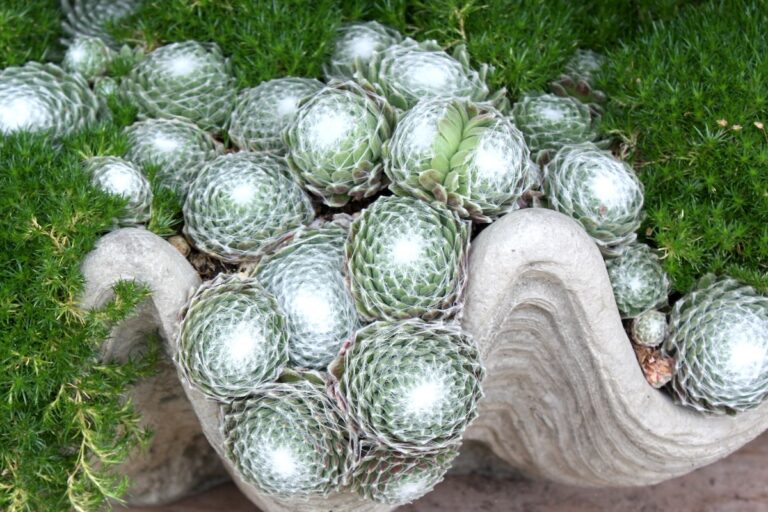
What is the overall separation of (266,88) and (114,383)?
1.67ft

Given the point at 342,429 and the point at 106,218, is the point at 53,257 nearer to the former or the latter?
the point at 106,218

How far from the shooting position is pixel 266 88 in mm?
1323

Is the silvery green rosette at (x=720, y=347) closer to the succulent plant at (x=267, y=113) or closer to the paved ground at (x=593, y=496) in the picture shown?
the paved ground at (x=593, y=496)

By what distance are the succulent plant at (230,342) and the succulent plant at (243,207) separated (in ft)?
0.33

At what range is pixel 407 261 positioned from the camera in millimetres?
1082

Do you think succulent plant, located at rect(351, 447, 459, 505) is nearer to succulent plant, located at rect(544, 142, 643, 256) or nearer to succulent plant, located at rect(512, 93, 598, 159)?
succulent plant, located at rect(544, 142, 643, 256)

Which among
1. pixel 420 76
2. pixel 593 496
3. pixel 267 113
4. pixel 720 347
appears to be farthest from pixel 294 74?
pixel 593 496

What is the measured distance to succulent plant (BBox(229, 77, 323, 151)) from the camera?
4.25ft

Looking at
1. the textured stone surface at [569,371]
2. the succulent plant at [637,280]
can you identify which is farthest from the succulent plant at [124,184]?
the succulent plant at [637,280]

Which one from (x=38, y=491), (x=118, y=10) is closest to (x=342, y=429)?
(x=38, y=491)

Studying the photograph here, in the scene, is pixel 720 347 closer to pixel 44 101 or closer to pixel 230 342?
pixel 230 342

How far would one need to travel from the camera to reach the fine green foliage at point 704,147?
123 cm

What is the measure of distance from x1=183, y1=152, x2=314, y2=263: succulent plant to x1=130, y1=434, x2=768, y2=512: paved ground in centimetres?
67

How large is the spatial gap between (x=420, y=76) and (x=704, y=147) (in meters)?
0.44
